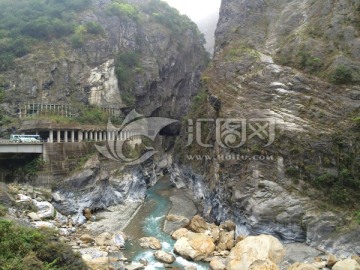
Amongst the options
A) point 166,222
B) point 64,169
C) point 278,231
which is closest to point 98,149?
point 64,169

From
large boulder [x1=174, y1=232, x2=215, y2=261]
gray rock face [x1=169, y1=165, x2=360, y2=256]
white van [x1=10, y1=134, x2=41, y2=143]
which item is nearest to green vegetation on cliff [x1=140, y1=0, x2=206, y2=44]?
white van [x1=10, y1=134, x2=41, y2=143]

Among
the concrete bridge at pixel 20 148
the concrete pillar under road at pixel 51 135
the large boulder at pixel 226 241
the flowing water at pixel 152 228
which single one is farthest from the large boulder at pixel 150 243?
the concrete pillar under road at pixel 51 135

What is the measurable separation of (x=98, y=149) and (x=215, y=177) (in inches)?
603

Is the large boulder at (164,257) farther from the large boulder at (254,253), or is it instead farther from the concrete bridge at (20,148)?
the concrete bridge at (20,148)

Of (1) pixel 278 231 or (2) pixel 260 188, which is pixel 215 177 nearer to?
(2) pixel 260 188

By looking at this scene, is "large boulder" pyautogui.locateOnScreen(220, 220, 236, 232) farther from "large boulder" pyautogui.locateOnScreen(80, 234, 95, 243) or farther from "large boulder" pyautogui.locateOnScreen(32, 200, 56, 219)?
"large boulder" pyautogui.locateOnScreen(32, 200, 56, 219)

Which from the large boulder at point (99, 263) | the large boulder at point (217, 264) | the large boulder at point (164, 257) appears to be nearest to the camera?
the large boulder at point (99, 263)

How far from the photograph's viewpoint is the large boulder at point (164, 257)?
1040 inches

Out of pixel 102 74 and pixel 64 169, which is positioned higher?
pixel 102 74

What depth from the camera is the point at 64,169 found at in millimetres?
37812

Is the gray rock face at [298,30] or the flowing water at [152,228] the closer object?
the flowing water at [152,228]

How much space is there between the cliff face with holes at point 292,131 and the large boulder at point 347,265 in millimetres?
2202

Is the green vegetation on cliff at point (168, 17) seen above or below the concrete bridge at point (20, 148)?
above

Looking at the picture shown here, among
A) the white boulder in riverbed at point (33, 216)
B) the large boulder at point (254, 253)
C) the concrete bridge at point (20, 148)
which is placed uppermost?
the concrete bridge at point (20, 148)
